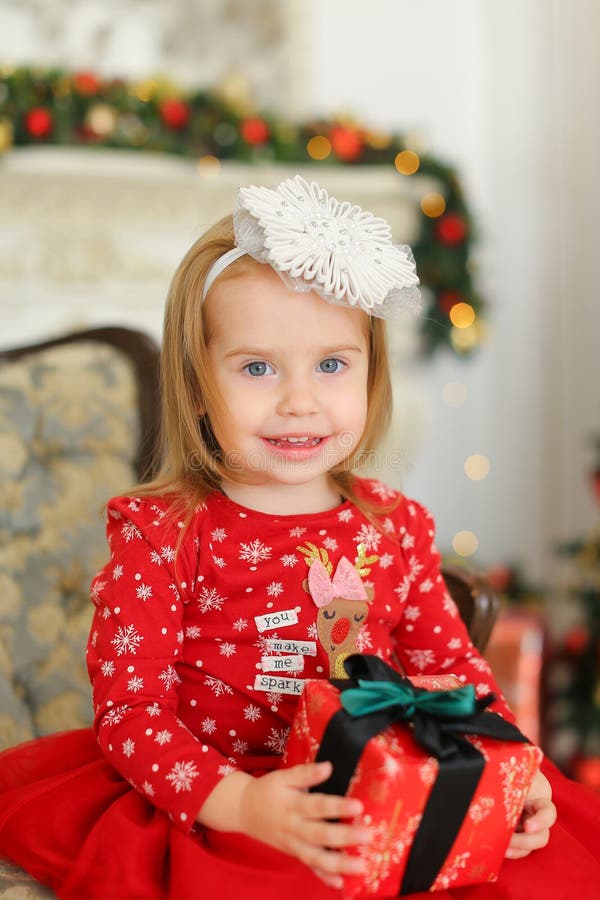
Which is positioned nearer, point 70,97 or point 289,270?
point 289,270

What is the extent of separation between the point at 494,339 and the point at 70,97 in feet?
5.94

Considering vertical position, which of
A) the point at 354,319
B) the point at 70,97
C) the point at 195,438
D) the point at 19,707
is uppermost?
the point at 70,97

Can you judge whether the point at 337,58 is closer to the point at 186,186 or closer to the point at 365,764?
the point at 186,186

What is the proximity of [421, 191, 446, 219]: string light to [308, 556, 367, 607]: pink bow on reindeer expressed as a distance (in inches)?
92.2

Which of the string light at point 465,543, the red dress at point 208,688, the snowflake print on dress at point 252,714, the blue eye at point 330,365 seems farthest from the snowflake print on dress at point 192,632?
the string light at point 465,543

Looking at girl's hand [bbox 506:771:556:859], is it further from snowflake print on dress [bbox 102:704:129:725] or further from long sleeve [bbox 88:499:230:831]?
snowflake print on dress [bbox 102:704:129:725]

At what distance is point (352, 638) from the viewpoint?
115cm

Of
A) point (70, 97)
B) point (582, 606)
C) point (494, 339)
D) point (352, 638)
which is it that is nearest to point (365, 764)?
point (352, 638)

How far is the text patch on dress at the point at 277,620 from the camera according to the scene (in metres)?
1.12

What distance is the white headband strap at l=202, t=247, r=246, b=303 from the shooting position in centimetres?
111

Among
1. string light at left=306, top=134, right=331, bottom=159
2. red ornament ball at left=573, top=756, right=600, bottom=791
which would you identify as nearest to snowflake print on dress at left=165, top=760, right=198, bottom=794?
red ornament ball at left=573, top=756, right=600, bottom=791

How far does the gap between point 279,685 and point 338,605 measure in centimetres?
12

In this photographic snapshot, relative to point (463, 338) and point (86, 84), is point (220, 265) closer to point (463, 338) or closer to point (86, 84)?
point (86, 84)

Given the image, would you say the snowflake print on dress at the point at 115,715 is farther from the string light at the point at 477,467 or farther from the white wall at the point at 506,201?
the string light at the point at 477,467
